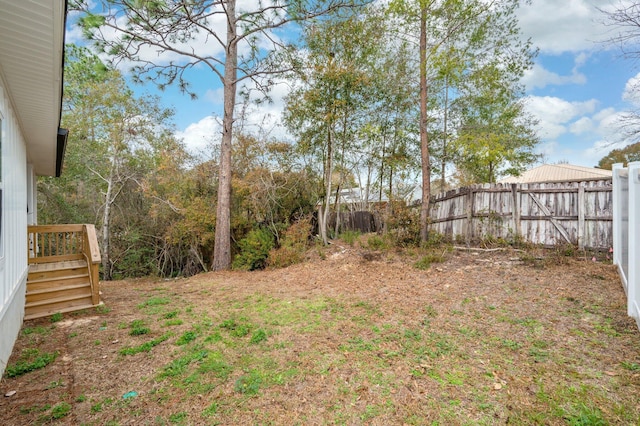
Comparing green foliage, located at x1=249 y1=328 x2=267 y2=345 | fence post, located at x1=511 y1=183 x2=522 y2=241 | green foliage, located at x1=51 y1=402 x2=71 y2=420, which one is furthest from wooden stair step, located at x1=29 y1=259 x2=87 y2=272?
fence post, located at x1=511 y1=183 x2=522 y2=241

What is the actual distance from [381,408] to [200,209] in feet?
30.7

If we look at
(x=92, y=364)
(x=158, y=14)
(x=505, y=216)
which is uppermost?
(x=158, y=14)

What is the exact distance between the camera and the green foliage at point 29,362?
289cm

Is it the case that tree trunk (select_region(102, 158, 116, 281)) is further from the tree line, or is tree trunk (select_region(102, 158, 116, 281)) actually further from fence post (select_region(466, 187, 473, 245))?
fence post (select_region(466, 187, 473, 245))

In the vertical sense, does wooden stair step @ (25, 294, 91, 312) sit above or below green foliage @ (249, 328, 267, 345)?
above

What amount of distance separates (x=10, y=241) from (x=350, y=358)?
420cm

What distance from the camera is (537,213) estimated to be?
716 centimetres

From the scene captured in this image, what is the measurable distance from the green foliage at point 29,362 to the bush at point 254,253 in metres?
6.04

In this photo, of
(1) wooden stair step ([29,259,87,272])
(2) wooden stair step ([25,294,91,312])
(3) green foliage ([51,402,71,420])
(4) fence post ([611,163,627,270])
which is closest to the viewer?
(3) green foliage ([51,402,71,420])

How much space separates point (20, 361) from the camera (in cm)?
311

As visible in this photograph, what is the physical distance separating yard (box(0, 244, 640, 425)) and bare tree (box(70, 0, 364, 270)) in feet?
17.6

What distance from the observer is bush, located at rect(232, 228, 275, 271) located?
9.42m

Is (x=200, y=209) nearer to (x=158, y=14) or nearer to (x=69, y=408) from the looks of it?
(x=158, y=14)

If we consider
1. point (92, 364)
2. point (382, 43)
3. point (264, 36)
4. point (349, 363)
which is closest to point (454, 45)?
point (382, 43)
